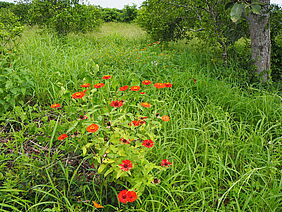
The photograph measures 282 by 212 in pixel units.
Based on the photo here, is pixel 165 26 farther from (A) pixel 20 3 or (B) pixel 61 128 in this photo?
(A) pixel 20 3

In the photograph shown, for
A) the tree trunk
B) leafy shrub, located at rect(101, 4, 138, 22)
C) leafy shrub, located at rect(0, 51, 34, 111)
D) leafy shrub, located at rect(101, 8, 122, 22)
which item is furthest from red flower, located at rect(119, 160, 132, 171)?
leafy shrub, located at rect(101, 8, 122, 22)

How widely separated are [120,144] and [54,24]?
650 centimetres

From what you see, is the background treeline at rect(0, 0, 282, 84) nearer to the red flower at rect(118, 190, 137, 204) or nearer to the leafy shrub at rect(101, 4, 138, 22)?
the red flower at rect(118, 190, 137, 204)

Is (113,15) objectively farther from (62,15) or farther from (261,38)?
(261,38)

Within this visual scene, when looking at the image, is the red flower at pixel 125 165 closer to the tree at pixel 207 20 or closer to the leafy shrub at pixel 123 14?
the tree at pixel 207 20

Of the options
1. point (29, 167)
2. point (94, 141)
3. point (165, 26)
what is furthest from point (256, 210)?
point (165, 26)

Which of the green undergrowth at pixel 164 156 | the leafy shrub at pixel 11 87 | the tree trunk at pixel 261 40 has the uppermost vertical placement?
the tree trunk at pixel 261 40

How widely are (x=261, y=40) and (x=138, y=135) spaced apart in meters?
3.28

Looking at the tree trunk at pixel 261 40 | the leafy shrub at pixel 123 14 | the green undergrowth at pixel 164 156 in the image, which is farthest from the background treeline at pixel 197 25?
the leafy shrub at pixel 123 14

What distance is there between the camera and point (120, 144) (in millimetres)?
1466

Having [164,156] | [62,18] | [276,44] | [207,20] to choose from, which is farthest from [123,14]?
[164,156]

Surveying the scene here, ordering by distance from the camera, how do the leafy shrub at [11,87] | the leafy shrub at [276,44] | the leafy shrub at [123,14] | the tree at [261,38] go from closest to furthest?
the leafy shrub at [11,87], the tree at [261,38], the leafy shrub at [276,44], the leafy shrub at [123,14]

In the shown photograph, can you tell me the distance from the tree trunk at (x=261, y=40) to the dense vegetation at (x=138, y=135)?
7.4 inches

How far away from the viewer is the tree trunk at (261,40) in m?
3.82
